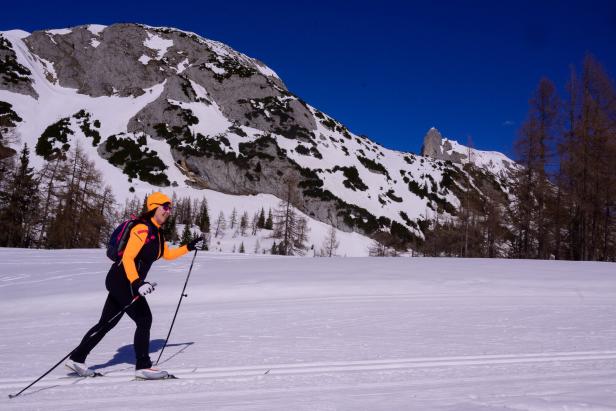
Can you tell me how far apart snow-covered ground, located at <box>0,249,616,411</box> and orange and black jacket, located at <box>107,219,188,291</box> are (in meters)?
1.14

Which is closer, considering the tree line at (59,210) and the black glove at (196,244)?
the black glove at (196,244)

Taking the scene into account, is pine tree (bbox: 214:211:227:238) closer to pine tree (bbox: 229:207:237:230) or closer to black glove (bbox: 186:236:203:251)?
pine tree (bbox: 229:207:237:230)

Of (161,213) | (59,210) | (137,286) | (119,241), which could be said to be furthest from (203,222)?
(137,286)

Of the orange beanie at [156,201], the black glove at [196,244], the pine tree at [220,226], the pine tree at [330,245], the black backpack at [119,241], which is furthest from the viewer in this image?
the pine tree at [220,226]

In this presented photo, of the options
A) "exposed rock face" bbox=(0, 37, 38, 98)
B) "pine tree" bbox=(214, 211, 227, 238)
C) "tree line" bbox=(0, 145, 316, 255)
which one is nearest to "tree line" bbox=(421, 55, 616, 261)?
"tree line" bbox=(0, 145, 316, 255)

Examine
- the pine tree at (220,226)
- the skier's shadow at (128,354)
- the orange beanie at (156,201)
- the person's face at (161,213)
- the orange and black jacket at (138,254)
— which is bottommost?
the skier's shadow at (128,354)

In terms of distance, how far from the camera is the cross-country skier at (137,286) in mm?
4898

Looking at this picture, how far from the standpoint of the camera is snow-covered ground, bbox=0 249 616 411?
4113mm

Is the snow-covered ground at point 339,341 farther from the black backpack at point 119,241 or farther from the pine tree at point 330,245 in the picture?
the pine tree at point 330,245

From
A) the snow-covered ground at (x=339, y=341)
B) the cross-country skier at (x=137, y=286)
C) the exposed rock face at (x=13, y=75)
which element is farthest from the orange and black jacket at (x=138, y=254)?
the exposed rock face at (x=13, y=75)

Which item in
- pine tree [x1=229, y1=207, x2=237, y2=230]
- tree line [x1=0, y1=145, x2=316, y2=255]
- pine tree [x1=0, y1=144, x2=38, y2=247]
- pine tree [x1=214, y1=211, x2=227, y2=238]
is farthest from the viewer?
pine tree [x1=229, y1=207, x2=237, y2=230]

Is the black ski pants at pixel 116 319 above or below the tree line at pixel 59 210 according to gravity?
below

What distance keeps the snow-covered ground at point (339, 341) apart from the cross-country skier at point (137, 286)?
0.95 ft

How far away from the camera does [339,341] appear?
6.69m
